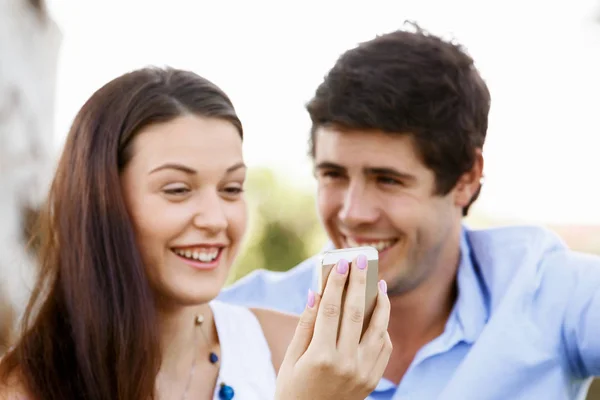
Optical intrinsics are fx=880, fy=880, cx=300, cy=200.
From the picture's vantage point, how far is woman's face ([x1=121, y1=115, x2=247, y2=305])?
247cm

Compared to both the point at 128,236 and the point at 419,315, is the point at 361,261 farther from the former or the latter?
the point at 419,315

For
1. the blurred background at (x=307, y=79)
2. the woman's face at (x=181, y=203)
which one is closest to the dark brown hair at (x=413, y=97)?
the woman's face at (x=181, y=203)

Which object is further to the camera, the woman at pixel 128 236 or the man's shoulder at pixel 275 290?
the man's shoulder at pixel 275 290

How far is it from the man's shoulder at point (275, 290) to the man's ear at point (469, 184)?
70 cm

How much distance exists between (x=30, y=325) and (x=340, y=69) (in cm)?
160

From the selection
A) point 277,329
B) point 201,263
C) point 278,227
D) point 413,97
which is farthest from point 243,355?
point 278,227

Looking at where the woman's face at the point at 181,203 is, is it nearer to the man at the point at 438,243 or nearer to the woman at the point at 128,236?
the woman at the point at 128,236

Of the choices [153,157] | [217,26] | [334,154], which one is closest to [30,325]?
[153,157]

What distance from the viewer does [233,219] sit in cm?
260

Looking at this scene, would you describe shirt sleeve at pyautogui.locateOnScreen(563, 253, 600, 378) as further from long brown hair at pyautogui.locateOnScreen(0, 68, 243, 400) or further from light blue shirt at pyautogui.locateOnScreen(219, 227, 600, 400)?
long brown hair at pyautogui.locateOnScreen(0, 68, 243, 400)

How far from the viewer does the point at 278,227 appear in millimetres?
9617

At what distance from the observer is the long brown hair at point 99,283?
2.47 metres

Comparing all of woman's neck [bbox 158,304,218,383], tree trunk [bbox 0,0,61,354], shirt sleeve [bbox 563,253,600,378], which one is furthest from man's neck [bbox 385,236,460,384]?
tree trunk [bbox 0,0,61,354]

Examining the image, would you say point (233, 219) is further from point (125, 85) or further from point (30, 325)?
point (30, 325)
